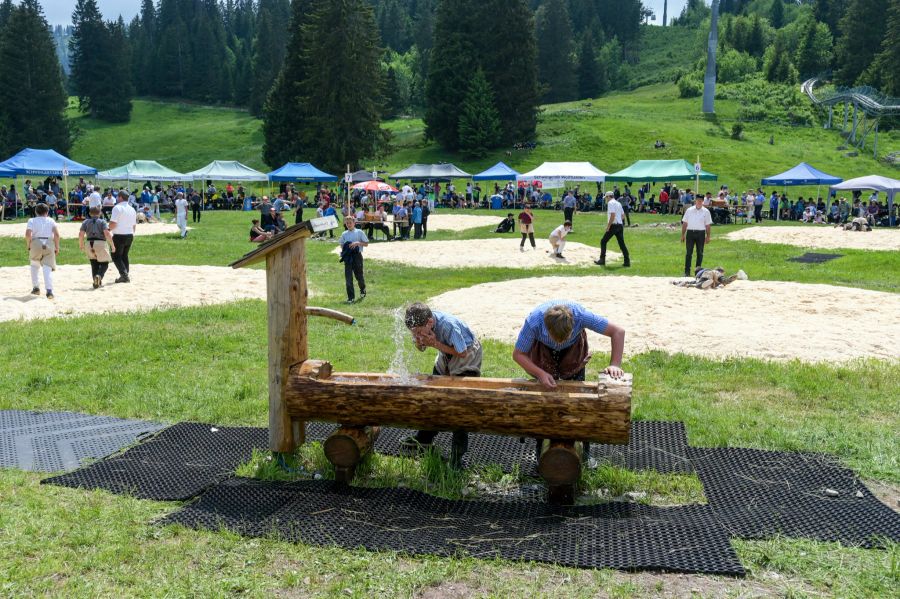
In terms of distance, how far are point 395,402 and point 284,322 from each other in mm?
1220

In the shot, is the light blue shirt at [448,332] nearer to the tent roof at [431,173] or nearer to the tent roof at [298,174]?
the tent roof at [298,174]

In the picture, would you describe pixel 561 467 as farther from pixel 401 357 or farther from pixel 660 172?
pixel 660 172

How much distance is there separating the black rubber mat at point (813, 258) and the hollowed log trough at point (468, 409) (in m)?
18.3

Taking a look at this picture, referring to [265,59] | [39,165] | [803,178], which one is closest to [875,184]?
[803,178]

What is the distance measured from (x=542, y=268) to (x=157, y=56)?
106373 millimetres

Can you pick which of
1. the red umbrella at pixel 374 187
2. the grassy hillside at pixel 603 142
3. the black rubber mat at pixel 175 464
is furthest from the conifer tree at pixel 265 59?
the black rubber mat at pixel 175 464

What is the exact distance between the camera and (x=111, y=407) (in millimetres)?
8492

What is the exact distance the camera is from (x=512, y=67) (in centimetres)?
6919

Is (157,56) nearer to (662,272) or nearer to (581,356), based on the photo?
(662,272)

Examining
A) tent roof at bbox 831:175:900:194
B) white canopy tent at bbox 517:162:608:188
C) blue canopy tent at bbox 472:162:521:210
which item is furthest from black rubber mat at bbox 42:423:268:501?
blue canopy tent at bbox 472:162:521:210

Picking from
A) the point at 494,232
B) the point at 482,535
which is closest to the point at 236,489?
the point at 482,535

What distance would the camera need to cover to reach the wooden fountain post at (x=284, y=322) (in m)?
6.67

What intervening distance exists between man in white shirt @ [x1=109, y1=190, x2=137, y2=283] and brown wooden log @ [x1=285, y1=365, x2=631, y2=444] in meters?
11.5

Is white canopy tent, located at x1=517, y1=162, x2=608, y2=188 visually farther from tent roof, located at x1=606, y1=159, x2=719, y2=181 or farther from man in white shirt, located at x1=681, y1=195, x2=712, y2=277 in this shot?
man in white shirt, located at x1=681, y1=195, x2=712, y2=277
